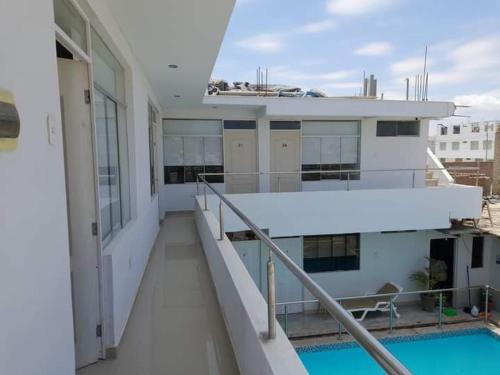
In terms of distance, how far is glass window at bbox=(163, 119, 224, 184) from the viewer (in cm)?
978

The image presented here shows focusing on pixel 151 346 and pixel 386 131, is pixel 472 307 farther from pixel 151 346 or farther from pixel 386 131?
pixel 151 346

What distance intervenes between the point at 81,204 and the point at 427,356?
331 inches

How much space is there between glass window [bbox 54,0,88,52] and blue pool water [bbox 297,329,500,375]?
734cm

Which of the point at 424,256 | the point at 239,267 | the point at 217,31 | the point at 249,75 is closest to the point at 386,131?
the point at 424,256

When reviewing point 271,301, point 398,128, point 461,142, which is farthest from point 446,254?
point 461,142

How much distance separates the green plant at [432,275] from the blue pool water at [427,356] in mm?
2021

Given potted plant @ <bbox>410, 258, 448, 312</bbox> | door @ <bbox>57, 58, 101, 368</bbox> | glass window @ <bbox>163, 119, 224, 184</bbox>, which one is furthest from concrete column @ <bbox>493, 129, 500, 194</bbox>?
door @ <bbox>57, 58, 101, 368</bbox>

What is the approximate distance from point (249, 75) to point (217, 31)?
29.8 feet

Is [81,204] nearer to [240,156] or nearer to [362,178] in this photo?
[240,156]

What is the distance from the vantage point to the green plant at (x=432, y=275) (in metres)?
10.6

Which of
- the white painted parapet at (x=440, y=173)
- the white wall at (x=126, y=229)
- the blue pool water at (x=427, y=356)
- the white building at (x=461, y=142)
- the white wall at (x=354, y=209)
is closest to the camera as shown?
the white wall at (x=126, y=229)

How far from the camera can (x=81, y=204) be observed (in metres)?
2.35

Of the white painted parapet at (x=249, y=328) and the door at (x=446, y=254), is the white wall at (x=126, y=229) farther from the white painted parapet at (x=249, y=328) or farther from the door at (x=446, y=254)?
the door at (x=446, y=254)

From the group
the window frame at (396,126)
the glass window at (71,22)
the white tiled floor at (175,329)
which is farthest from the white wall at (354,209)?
the glass window at (71,22)
